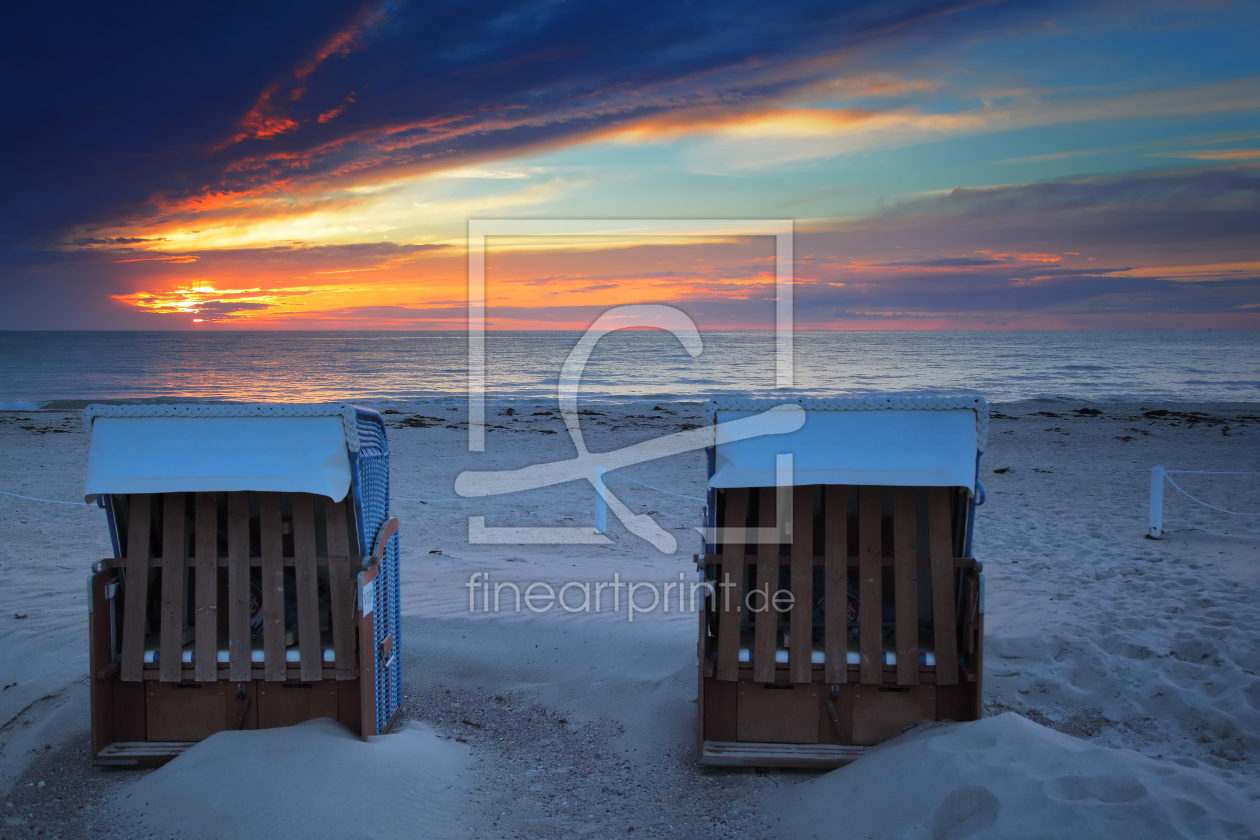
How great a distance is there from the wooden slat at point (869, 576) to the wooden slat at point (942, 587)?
1.08 ft

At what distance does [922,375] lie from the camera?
57.5m

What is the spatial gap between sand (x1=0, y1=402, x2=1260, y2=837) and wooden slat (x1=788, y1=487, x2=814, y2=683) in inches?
25.5

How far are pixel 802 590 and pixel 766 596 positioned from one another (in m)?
0.22

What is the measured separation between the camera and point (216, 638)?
4.88 metres

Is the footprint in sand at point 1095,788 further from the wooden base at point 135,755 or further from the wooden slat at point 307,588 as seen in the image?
the wooden base at point 135,755

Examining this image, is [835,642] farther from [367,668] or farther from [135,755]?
[135,755]

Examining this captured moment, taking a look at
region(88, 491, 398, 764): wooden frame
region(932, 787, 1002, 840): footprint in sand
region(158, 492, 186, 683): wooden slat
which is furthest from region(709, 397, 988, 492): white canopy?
region(158, 492, 186, 683): wooden slat

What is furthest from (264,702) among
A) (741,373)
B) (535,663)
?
(741,373)

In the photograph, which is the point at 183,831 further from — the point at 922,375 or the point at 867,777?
the point at 922,375

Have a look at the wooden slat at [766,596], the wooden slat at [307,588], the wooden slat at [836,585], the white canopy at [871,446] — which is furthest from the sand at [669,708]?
the white canopy at [871,446]

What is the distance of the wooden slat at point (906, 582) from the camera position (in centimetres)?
479

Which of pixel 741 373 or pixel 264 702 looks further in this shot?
pixel 741 373

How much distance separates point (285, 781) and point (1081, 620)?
6.73 meters

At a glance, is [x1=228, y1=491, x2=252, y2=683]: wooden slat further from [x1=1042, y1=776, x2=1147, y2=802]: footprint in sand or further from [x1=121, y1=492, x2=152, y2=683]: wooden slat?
[x1=1042, y1=776, x2=1147, y2=802]: footprint in sand
